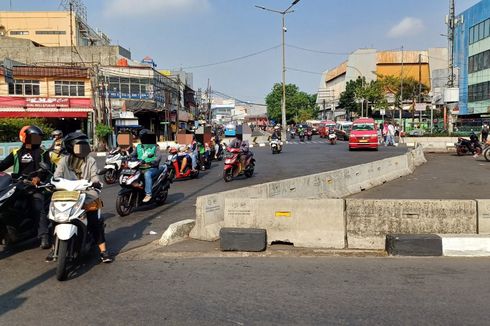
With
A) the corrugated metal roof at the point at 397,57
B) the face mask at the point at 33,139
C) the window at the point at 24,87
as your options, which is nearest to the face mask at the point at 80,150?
the face mask at the point at 33,139

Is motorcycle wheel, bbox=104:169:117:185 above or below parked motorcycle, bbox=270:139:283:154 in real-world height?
below

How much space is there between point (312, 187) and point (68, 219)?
23.8 feet

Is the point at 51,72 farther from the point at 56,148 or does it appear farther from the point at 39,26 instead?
the point at 56,148

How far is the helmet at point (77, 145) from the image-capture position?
5945 millimetres

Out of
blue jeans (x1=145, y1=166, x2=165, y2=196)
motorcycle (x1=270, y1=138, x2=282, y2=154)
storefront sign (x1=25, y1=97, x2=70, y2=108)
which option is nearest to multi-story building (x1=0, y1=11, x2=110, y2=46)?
storefront sign (x1=25, y1=97, x2=70, y2=108)

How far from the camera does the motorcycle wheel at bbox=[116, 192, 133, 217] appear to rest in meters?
9.02

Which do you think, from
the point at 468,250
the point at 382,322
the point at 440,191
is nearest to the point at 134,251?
the point at 382,322

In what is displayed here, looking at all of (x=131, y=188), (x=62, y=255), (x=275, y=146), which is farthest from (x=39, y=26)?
(x=62, y=255)

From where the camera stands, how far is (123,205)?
30.0 feet

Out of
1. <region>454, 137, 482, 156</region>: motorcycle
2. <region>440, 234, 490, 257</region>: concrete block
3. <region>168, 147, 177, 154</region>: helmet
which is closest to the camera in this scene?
<region>440, 234, 490, 257</region>: concrete block

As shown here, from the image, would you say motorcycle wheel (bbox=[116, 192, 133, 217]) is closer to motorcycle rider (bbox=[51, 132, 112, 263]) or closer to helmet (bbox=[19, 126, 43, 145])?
helmet (bbox=[19, 126, 43, 145])

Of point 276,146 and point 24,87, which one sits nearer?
point 276,146

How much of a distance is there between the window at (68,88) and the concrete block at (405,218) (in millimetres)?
37178

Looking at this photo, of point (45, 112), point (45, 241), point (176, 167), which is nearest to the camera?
point (45, 241)
